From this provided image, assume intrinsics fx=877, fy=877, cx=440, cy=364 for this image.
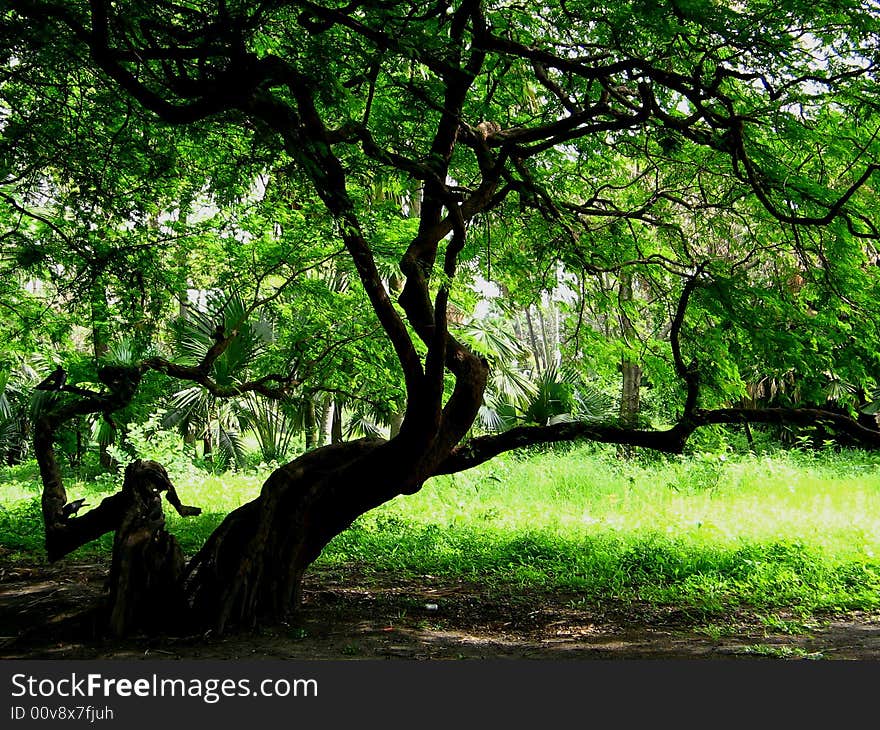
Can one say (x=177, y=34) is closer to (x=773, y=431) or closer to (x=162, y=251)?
(x=162, y=251)

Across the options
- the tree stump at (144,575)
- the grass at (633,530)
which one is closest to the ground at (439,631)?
the tree stump at (144,575)

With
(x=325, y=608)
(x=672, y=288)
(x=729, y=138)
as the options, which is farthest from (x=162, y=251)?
(x=729, y=138)

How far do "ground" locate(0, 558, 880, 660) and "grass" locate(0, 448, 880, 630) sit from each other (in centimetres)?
39

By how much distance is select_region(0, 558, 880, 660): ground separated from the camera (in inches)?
229

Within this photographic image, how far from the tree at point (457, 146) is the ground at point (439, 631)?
1.33 feet

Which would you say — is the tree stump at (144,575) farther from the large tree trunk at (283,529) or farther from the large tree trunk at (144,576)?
the large tree trunk at (283,529)

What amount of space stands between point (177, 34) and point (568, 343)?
211 inches

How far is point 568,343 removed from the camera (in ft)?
30.7

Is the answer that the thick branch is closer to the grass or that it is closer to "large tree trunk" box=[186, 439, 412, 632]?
"large tree trunk" box=[186, 439, 412, 632]

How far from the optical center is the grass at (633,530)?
833 centimetres

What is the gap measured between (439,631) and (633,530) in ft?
15.6

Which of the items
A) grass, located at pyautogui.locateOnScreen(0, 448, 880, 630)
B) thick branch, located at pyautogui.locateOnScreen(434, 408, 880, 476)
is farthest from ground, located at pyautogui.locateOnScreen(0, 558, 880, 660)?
thick branch, located at pyautogui.locateOnScreen(434, 408, 880, 476)

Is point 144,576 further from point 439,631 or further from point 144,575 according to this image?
point 439,631

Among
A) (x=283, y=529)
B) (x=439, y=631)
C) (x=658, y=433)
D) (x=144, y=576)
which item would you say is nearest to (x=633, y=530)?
(x=658, y=433)
